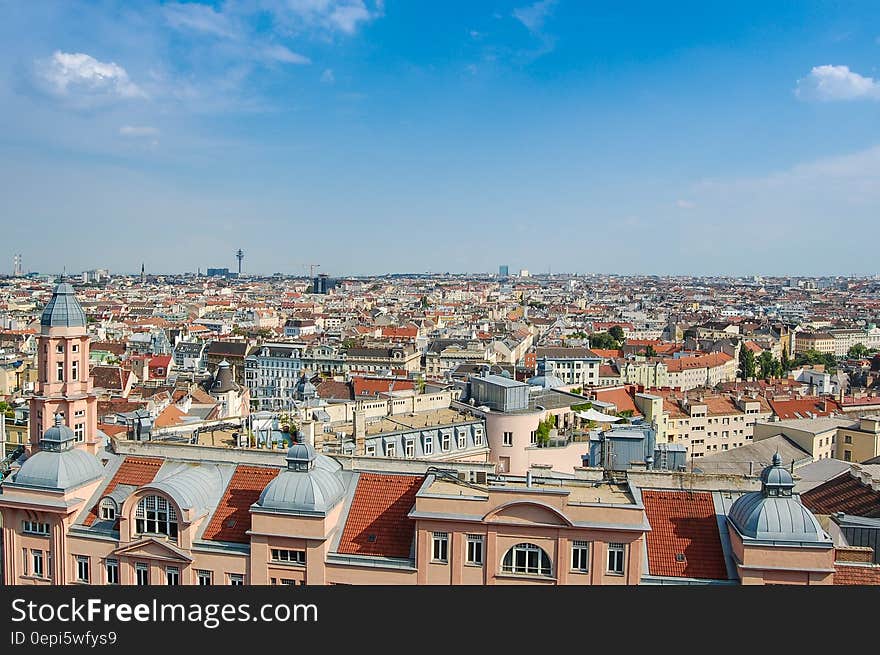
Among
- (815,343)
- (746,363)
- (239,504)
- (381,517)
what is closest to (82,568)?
(239,504)

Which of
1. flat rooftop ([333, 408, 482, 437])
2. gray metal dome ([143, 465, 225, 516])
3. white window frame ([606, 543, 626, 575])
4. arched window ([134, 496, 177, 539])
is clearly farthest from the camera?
flat rooftop ([333, 408, 482, 437])

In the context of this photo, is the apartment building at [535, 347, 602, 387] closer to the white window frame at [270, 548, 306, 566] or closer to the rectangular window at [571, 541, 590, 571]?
the rectangular window at [571, 541, 590, 571]

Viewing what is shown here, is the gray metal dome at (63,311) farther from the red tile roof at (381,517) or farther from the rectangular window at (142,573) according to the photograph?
the red tile roof at (381,517)

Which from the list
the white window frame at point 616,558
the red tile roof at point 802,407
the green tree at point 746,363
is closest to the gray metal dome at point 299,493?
the white window frame at point 616,558

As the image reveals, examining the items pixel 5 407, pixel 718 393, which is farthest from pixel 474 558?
pixel 718 393

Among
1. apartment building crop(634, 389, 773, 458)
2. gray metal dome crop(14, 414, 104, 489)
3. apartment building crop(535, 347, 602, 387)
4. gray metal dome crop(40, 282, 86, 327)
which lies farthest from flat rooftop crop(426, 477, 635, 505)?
apartment building crop(535, 347, 602, 387)

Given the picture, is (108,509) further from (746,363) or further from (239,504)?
(746,363)

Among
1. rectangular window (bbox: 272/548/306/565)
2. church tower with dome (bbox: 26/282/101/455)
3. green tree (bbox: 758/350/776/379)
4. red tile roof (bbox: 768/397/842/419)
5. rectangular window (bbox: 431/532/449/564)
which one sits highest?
church tower with dome (bbox: 26/282/101/455)
